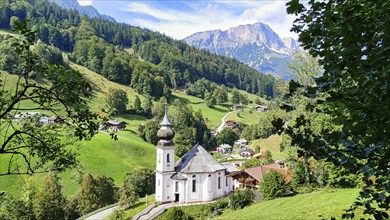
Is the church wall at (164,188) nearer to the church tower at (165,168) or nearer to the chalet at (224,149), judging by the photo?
the church tower at (165,168)

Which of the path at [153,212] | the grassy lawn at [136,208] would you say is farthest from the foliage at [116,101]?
the path at [153,212]

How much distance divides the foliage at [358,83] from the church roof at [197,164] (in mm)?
41266

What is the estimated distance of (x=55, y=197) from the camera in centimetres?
4084

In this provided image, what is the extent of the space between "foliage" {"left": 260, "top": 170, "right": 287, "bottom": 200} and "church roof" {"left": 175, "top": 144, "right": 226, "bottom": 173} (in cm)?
1414

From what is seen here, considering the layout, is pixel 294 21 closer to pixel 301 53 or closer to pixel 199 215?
pixel 301 53

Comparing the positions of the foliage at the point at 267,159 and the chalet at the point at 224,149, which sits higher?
the chalet at the point at 224,149

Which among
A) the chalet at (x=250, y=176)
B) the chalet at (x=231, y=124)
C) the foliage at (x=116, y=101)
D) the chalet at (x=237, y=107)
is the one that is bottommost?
the chalet at (x=250, y=176)

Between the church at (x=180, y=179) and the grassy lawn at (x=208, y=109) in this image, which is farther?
the grassy lawn at (x=208, y=109)

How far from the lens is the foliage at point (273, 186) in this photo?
103 feet

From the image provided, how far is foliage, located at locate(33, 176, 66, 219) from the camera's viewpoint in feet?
129

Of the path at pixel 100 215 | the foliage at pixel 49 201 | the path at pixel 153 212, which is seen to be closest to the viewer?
the path at pixel 153 212

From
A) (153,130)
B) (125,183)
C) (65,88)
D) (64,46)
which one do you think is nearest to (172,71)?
(64,46)

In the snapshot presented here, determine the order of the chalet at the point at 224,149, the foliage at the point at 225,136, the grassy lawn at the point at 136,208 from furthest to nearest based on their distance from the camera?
1. the foliage at the point at 225,136
2. the chalet at the point at 224,149
3. the grassy lawn at the point at 136,208

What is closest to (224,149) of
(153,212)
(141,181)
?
(141,181)
